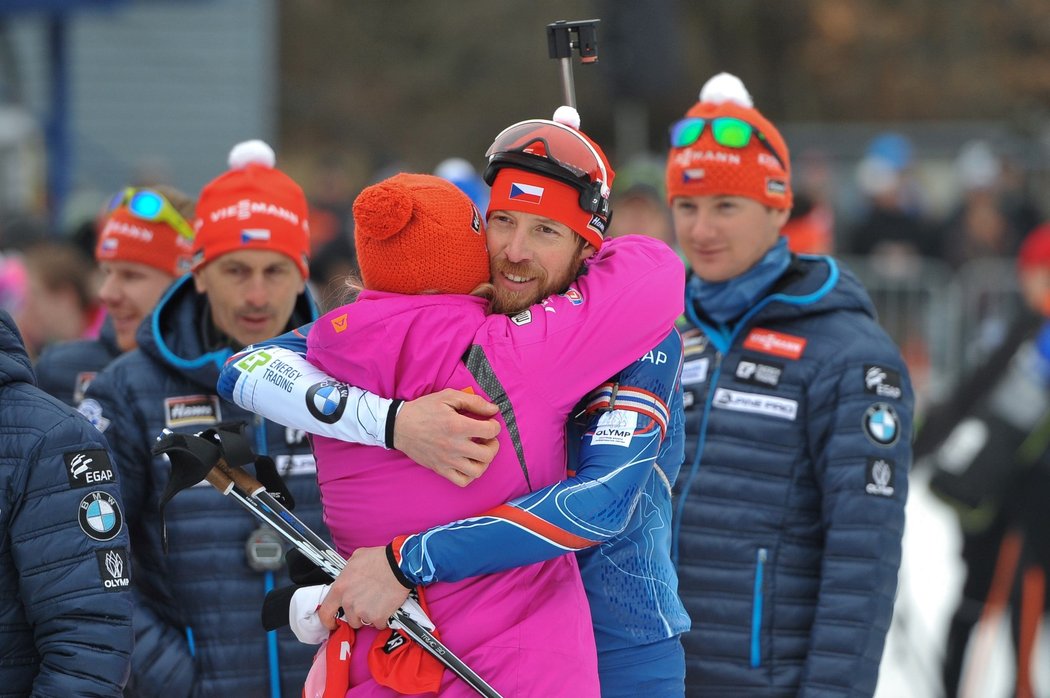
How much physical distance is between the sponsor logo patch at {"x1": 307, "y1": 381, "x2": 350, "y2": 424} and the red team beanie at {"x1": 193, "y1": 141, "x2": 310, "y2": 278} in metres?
1.21

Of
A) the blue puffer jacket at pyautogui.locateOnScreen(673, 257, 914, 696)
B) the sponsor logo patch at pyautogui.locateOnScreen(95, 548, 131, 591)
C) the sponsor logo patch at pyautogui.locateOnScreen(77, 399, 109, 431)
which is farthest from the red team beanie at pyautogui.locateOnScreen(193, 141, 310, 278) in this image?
the sponsor logo patch at pyautogui.locateOnScreen(95, 548, 131, 591)

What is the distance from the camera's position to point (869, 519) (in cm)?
341

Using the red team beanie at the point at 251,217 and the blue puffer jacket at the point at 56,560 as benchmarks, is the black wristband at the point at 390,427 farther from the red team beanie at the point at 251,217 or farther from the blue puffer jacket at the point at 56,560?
the red team beanie at the point at 251,217

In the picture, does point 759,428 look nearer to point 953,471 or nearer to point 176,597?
point 176,597

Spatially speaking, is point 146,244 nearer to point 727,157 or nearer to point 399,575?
point 727,157

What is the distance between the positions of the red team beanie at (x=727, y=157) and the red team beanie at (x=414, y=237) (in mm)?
1351

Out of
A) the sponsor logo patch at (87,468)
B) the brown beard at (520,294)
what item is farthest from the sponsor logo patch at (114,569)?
the brown beard at (520,294)

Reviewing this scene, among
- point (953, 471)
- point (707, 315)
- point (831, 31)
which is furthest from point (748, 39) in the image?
point (707, 315)

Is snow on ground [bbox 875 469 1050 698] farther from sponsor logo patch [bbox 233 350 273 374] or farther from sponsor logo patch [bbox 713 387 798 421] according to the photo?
sponsor logo patch [bbox 233 350 273 374]

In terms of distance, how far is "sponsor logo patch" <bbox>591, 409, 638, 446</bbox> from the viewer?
259 cm

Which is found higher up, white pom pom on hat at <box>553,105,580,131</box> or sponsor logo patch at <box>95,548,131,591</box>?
white pom pom on hat at <box>553,105,580,131</box>

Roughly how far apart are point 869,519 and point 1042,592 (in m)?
3.31

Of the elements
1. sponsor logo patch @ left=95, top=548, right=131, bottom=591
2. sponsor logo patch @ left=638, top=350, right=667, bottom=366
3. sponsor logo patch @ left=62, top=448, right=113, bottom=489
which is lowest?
sponsor logo patch @ left=95, top=548, right=131, bottom=591

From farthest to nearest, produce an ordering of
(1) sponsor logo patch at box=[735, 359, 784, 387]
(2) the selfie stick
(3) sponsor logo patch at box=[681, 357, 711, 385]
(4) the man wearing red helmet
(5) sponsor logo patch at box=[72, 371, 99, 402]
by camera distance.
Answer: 1. (5) sponsor logo patch at box=[72, 371, 99, 402]
2. (3) sponsor logo patch at box=[681, 357, 711, 385]
3. (1) sponsor logo patch at box=[735, 359, 784, 387]
4. (2) the selfie stick
5. (4) the man wearing red helmet
